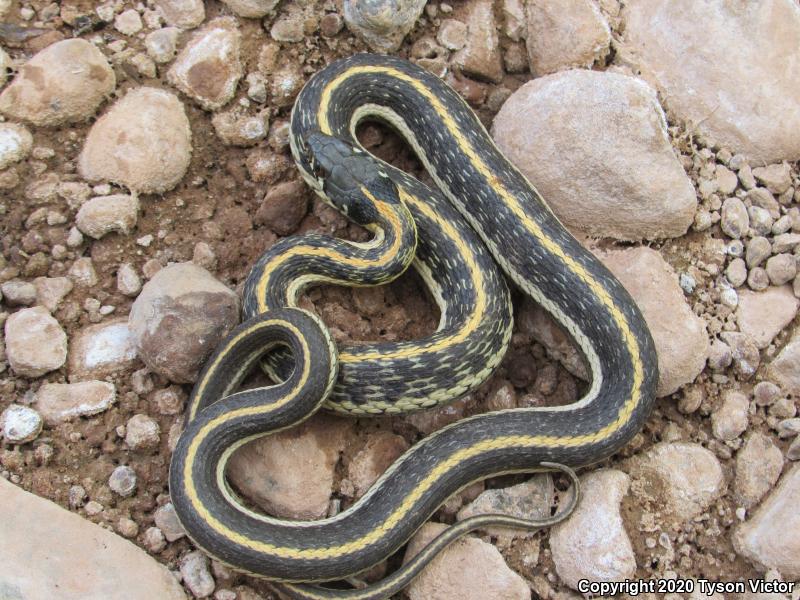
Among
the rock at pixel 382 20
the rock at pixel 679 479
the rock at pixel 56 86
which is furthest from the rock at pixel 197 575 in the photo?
the rock at pixel 382 20

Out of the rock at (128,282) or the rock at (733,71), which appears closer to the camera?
the rock at (128,282)

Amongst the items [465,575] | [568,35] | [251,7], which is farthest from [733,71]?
[465,575]

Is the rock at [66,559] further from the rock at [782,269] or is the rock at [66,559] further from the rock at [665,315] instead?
the rock at [782,269]

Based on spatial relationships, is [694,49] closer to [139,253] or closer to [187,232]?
[187,232]

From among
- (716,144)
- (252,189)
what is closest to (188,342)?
(252,189)

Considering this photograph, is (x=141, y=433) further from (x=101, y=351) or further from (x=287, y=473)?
(x=287, y=473)

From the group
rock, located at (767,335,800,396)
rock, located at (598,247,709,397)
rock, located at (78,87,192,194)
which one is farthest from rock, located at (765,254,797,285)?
rock, located at (78,87,192,194)
